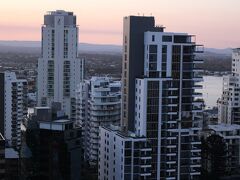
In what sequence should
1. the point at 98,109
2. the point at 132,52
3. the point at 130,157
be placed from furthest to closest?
1. the point at 98,109
2. the point at 132,52
3. the point at 130,157

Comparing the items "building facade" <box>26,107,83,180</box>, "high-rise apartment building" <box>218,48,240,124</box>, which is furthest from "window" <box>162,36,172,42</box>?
"high-rise apartment building" <box>218,48,240,124</box>

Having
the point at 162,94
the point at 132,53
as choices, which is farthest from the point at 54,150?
the point at 132,53

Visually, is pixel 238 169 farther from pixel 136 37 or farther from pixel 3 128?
pixel 3 128

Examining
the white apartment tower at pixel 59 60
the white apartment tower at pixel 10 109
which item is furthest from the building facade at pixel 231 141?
the white apartment tower at pixel 59 60

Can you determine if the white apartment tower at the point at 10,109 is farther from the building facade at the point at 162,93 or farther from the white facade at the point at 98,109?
the building facade at the point at 162,93

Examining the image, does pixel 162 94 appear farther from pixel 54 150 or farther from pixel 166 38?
pixel 54 150

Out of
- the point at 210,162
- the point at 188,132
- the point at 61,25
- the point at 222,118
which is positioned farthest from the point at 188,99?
the point at 61,25
